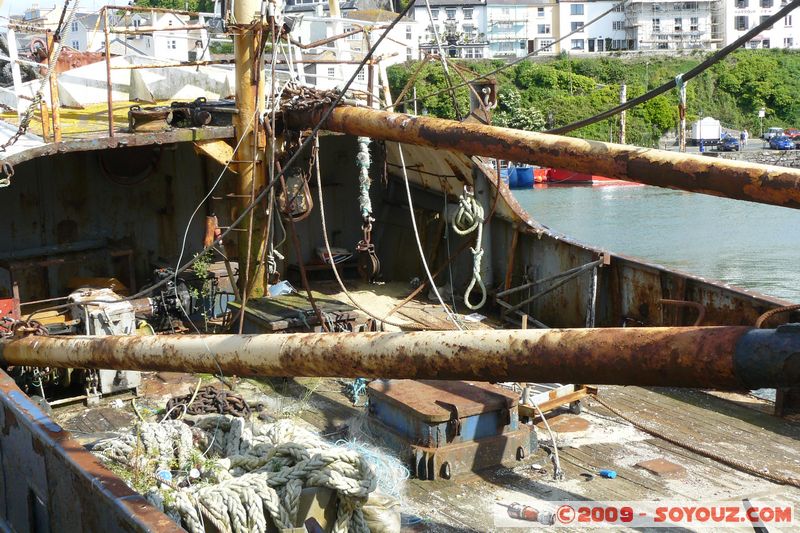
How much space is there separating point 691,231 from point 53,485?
27964 mm

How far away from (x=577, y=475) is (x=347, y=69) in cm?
899

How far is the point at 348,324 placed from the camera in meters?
7.95

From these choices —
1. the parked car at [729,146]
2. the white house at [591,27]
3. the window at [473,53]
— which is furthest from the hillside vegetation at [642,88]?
the white house at [591,27]

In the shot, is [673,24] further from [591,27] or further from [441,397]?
[441,397]

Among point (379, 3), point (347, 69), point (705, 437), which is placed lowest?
point (705, 437)

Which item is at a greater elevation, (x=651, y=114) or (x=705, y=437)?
(x=651, y=114)

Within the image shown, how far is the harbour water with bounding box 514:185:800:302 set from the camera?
23406 millimetres

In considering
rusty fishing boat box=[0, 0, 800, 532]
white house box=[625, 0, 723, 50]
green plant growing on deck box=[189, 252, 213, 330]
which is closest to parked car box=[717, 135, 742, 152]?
white house box=[625, 0, 723, 50]

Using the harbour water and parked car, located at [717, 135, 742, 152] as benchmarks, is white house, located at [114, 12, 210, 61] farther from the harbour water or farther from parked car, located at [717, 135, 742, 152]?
parked car, located at [717, 135, 742, 152]

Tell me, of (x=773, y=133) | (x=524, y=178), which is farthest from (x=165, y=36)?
(x=773, y=133)

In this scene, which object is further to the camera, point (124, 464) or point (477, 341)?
point (124, 464)

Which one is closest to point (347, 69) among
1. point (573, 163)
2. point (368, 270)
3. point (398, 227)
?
point (398, 227)

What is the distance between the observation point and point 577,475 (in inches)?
224

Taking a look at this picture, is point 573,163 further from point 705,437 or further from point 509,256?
point 509,256
